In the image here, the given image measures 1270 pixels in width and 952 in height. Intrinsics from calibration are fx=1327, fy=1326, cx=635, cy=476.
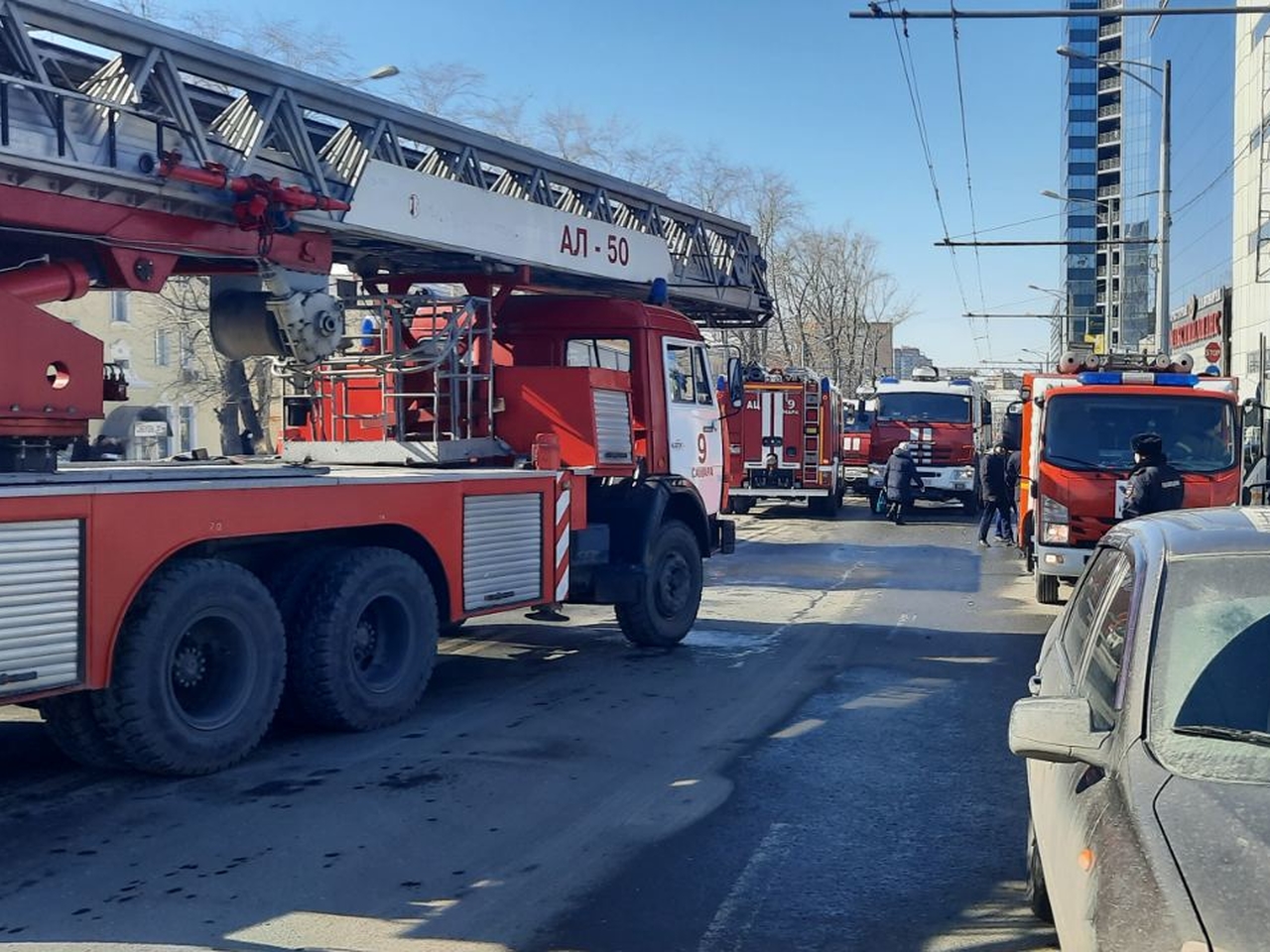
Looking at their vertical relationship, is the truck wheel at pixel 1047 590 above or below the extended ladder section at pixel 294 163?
below

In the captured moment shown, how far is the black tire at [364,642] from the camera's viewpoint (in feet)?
24.5

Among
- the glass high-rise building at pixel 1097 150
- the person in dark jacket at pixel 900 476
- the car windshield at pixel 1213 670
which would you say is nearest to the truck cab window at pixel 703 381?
the car windshield at pixel 1213 670

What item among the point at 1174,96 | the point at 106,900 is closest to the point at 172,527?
the point at 106,900

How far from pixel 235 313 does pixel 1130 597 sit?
573 cm

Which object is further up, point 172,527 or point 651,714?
point 172,527

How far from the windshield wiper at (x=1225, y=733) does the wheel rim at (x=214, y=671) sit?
4.92m

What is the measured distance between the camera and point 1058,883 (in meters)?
3.50

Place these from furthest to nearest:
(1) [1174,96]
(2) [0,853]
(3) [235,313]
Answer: (1) [1174,96]
(3) [235,313]
(2) [0,853]

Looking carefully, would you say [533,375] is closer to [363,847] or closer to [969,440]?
[363,847]

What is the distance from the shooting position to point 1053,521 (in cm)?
1239

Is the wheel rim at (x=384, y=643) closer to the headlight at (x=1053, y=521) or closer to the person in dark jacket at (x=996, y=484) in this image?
the headlight at (x=1053, y=521)

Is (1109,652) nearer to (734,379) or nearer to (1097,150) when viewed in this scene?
(734,379)

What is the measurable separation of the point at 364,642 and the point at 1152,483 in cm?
699

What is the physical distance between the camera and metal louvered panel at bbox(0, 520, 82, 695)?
5.54m
